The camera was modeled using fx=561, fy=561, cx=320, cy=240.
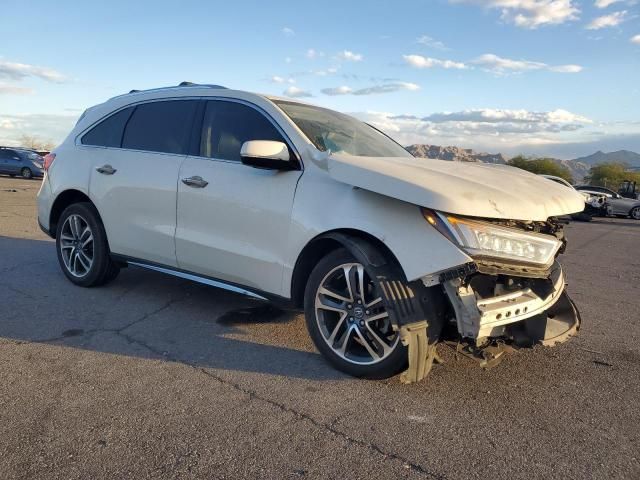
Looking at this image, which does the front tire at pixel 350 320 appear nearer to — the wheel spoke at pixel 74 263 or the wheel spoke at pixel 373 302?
the wheel spoke at pixel 373 302

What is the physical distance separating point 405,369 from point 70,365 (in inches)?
87.7

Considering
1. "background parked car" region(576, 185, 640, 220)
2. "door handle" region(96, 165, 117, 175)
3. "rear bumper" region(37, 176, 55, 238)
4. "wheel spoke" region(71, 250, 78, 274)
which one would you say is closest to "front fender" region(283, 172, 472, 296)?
"door handle" region(96, 165, 117, 175)

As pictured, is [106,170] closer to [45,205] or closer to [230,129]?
[45,205]

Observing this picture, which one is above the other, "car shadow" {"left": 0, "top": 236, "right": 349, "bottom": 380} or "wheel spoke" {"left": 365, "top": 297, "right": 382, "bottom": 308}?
"wheel spoke" {"left": 365, "top": 297, "right": 382, "bottom": 308}

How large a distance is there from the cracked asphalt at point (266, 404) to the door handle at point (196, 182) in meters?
1.17

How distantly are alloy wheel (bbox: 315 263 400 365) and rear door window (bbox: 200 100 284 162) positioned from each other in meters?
1.22

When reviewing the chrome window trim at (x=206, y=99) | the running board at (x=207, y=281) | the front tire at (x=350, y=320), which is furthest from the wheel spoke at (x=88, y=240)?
the front tire at (x=350, y=320)

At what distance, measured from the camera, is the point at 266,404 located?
3297 millimetres

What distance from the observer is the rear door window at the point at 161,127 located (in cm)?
487

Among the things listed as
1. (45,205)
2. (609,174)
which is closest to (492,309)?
(45,205)

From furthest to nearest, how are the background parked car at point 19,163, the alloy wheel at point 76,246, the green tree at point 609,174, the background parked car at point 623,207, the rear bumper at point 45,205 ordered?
the green tree at point 609,174
the background parked car at point 19,163
the background parked car at point 623,207
the rear bumper at point 45,205
the alloy wheel at point 76,246

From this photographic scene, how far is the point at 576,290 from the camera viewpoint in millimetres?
6895

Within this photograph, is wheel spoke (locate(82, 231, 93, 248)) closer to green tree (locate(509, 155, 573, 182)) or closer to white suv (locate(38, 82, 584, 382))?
white suv (locate(38, 82, 584, 382))

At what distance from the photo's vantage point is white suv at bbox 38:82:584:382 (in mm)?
3264
